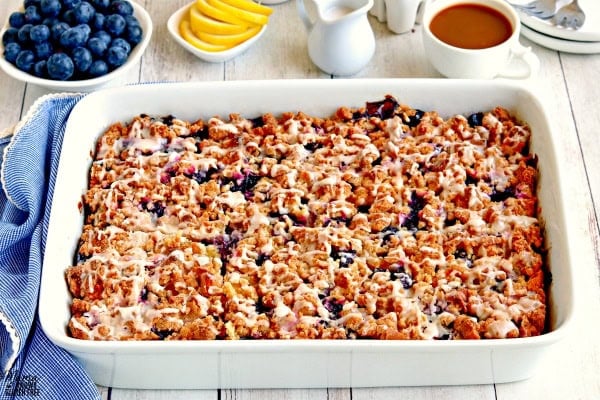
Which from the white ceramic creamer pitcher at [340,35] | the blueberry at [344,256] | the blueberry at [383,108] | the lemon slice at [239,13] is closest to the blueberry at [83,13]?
the lemon slice at [239,13]

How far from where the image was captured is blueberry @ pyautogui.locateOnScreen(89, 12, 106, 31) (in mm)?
2434

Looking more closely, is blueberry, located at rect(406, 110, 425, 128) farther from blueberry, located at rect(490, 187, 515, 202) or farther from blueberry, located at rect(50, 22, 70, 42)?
blueberry, located at rect(50, 22, 70, 42)

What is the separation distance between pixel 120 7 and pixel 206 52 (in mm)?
250

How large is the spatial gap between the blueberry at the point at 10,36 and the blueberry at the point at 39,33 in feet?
0.25

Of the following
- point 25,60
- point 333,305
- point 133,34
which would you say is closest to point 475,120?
point 333,305

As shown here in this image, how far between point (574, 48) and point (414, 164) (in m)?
0.77

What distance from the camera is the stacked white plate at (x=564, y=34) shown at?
2.56m

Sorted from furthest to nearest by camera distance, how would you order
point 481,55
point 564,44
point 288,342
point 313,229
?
1. point 564,44
2. point 481,55
3. point 313,229
4. point 288,342

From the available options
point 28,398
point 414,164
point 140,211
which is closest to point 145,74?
point 140,211

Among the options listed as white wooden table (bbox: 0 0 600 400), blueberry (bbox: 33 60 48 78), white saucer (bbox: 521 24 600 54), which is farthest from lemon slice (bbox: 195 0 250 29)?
white saucer (bbox: 521 24 600 54)

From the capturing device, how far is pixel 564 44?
258 cm

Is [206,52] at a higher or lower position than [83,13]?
lower

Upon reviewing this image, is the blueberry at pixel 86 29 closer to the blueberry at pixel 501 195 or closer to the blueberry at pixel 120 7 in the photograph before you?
the blueberry at pixel 120 7

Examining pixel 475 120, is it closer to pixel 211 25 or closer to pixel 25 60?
pixel 211 25
